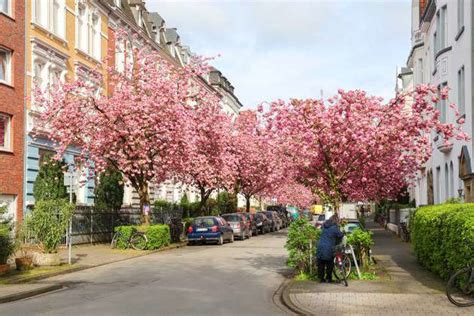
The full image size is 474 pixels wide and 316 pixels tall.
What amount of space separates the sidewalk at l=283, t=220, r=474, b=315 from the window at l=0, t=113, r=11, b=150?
16.2 metres

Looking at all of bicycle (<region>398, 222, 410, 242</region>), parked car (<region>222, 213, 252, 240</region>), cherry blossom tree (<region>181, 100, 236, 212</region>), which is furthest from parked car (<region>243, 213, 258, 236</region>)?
bicycle (<region>398, 222, 410, 242</region>)

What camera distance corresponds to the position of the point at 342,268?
14391mm

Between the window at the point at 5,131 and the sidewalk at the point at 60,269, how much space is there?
497 centimetres

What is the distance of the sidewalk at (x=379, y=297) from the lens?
1084 centimetres

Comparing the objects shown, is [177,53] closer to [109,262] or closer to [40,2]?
[40,2]

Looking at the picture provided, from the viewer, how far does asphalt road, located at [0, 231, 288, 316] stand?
1112 centimetres

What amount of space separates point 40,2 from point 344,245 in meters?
20.4

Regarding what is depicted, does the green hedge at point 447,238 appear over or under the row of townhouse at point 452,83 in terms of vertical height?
under

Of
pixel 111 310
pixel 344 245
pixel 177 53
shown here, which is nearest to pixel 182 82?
pixel 344 245

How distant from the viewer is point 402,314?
1045 centimetres

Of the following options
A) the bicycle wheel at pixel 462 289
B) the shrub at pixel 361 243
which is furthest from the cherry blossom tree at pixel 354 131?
the bicycle wheel at pixel 462 289

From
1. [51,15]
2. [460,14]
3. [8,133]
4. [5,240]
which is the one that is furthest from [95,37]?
[5,240]

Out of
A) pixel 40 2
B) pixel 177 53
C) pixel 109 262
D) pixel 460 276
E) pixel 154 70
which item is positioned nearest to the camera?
pixel 460 276

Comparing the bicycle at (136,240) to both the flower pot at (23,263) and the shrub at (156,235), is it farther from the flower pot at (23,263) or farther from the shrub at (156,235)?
the flower pot at (23,263)
